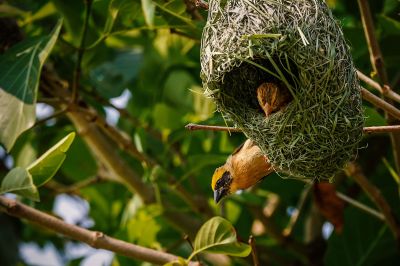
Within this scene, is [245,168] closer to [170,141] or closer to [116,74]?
[170,141]

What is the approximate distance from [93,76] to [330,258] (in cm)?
119

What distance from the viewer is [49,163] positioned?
2.05 metres

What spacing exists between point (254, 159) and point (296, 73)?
0.23 metres

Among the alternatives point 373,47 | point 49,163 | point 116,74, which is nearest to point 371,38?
point 373,47

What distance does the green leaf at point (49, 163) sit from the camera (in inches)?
79.0

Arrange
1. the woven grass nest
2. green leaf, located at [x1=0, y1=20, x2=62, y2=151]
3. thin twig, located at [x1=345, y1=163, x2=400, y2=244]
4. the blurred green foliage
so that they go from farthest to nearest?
the blurred green foliage < thin twig, located at [x1=345, y1=163, x2=400, y2=244] < green leaf, located at [x1=0, y1=20, x2=62, y2=151] < the woven grass nest

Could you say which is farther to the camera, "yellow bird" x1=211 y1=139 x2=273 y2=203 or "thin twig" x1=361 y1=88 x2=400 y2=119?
"yellow bird" x1=211 y1=139 x2=273 y2=203

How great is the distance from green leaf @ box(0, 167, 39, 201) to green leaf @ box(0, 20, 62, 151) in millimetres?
83

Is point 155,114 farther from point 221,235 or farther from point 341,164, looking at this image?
point 341,164

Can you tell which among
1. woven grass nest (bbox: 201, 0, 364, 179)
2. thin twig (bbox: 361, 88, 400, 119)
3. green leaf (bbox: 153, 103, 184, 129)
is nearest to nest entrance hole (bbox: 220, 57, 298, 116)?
woven grass nest (bbox: 201, 0, 364, 179)

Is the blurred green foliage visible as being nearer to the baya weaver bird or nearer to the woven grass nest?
the baya weaver bird

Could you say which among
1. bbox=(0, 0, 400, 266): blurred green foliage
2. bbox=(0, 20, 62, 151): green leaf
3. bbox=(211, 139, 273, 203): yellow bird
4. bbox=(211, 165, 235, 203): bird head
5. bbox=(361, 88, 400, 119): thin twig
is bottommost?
bbox=(0, 0, 400, 266): blurred green foliage

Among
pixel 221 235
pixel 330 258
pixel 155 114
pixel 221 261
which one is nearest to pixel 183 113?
pixel 155 114

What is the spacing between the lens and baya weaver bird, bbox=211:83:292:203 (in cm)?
183
